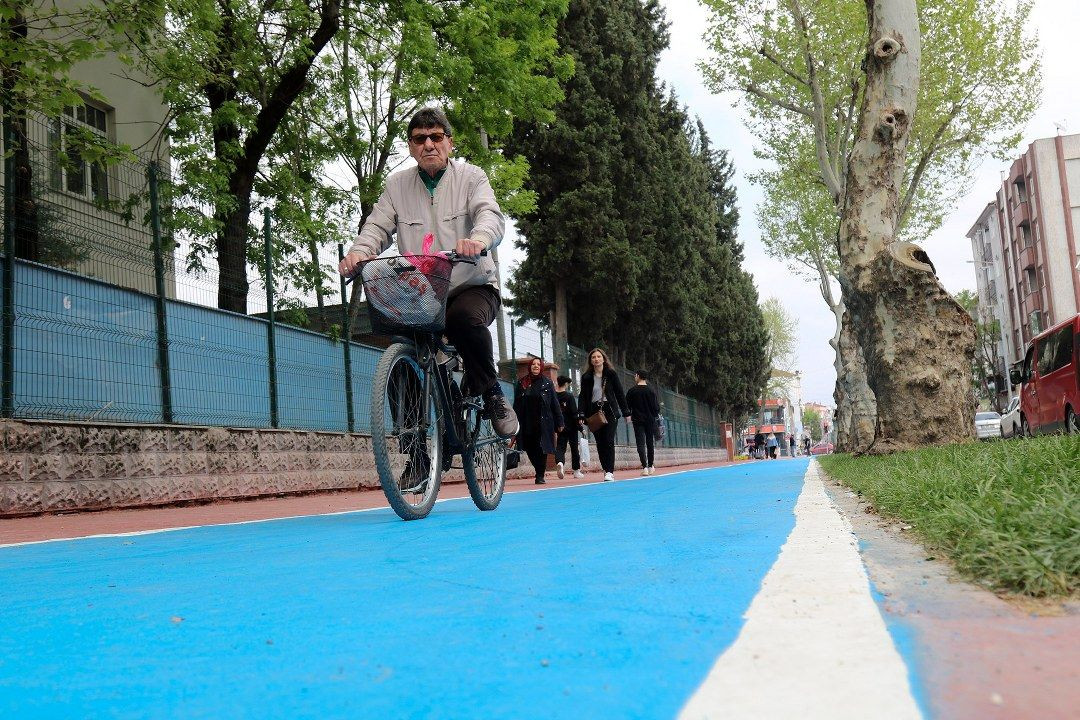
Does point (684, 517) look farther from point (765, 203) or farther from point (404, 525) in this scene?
point (765, 203)

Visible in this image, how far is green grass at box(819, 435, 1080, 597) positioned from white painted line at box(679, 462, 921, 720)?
1.04 ft

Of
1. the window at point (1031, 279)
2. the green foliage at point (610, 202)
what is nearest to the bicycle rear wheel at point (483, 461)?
the green foliage at point (610, 202)

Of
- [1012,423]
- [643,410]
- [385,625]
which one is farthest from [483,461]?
[1012,423]

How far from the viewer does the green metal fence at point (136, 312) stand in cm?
909


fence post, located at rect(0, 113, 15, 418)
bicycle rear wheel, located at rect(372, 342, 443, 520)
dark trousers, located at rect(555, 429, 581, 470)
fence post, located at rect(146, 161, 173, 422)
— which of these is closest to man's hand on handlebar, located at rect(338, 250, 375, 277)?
bicycle rear wheel, located at rect(372, 342, 443, 520)

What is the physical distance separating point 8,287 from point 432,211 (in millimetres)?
5029

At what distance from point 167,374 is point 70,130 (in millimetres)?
2683

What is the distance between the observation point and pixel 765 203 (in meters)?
41.6

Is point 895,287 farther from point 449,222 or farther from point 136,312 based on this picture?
point 136,312

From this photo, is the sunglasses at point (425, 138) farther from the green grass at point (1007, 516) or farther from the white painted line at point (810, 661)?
the white painted line at point (810, 661)

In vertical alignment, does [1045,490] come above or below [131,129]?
below

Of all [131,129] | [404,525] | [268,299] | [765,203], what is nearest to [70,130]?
[268,299]

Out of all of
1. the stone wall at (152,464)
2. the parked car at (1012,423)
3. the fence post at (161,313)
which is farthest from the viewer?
the parked car at (1012,423)

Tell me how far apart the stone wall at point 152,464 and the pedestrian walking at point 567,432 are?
4.21 m
